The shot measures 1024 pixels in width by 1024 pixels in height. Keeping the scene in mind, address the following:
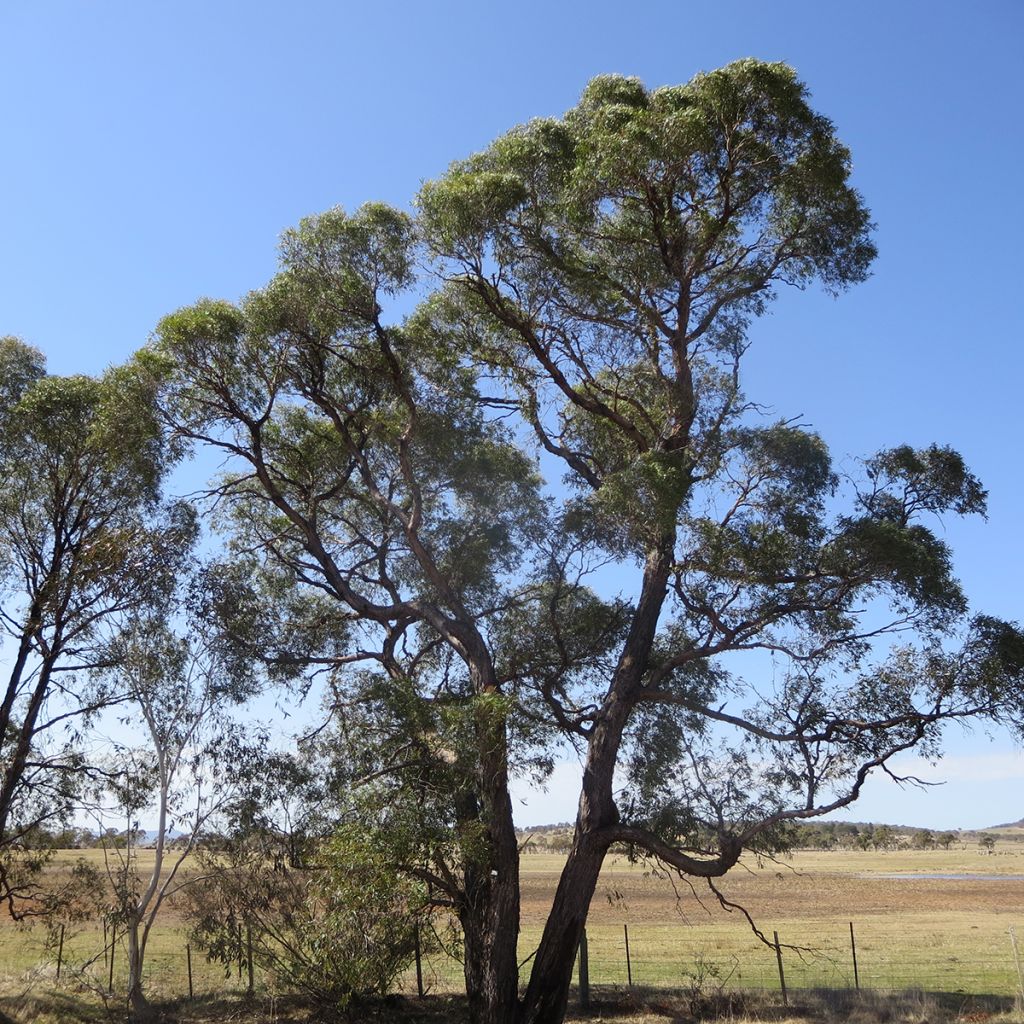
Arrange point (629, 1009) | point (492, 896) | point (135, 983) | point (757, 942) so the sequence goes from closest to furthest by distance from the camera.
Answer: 1. point (492, 896)
2. point (135, 983)
3. point (629, 1009)
4. point (757, 942)

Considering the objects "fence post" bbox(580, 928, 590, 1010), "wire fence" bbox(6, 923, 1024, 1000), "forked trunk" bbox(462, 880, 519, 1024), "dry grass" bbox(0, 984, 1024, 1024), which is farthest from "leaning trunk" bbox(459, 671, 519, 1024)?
"fence post" bbox(580, 928, 590, 1010)

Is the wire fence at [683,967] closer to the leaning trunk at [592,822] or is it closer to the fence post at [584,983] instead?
the fence post at [584,983]

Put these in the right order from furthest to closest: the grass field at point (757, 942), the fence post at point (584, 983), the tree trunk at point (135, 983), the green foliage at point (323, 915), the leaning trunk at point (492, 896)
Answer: the grass field at point (757, 942), the fence post at point (584, 983), the tree trunk at point (135, 983), the leaning trunk at point (492, 896), the green foliage at point (323, 915)

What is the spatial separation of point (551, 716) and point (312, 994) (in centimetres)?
528

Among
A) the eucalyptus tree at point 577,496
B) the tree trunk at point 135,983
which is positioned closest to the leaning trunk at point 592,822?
the eucalyptus tree at point 577,496

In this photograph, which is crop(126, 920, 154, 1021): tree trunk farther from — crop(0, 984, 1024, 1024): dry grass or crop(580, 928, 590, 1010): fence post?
crop(580, 928, 590, 1010): fence post

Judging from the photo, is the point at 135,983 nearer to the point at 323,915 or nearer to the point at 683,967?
the point at 323,915

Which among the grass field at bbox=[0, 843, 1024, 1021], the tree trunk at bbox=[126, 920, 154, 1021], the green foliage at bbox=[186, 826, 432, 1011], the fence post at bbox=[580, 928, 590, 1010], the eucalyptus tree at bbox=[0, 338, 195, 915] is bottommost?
the grass field at bbox=[0, 843, 1024, 1021]

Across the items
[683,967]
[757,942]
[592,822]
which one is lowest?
[757,942]

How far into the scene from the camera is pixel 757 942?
26891mm

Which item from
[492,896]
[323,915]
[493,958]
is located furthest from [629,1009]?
[323,915]

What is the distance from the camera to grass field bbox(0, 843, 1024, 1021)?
61.8ft

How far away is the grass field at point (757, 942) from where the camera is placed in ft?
61.8

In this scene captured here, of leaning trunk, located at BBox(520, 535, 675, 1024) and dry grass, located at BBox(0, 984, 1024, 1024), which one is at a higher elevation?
leaning trunk, located at BBox(520, 535, 675, 1024)
